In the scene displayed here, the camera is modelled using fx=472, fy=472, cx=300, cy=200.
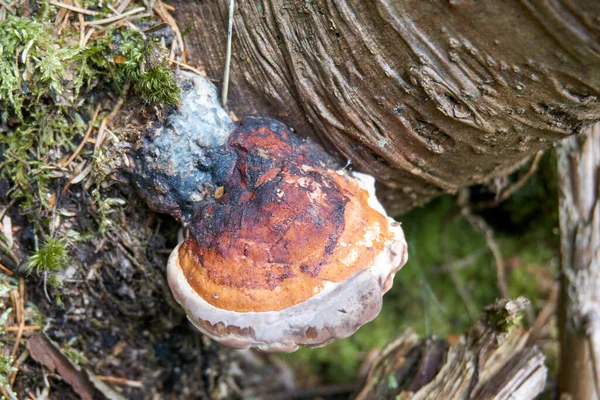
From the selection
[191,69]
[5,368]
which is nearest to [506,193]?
[191,69]

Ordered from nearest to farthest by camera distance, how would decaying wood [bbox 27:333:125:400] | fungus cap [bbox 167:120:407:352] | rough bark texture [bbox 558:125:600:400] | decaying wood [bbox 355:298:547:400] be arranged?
1. fungus cap [bbox 167:120:407:352]
2. decaying wood [bbox 27:333:125:400]
3. decaying wood [bbox 355:298:547:400]
4. rough bark texture [bbox 558:125:600:400]

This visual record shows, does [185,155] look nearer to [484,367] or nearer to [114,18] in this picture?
[114,18]

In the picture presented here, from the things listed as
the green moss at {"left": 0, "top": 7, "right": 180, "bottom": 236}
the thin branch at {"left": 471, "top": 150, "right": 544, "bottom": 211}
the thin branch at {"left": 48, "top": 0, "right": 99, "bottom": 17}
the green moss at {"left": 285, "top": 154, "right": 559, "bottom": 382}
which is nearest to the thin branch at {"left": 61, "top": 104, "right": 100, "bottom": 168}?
the green moss at {"left": 0, "top": 7, "right": 180, "bottom": 236}

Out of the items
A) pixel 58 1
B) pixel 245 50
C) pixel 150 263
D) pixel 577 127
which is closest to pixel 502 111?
pixel 577 127

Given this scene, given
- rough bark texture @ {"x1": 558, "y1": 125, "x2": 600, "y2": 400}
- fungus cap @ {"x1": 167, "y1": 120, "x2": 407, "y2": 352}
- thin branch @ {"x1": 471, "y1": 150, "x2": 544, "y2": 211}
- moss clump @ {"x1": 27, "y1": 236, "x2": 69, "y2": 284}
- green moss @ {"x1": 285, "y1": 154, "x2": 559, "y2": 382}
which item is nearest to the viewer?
fungus cap @ {"x1": 167, "y1": 120, "x2": 407, "y2": 352}

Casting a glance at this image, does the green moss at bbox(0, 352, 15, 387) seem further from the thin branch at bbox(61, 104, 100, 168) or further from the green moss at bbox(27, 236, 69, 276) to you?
the thin branch at bbox(61, 104, 100, 168)

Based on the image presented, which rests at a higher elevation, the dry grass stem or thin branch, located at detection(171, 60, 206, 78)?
thin branch, located at detection(171, 60, 206, 78)
